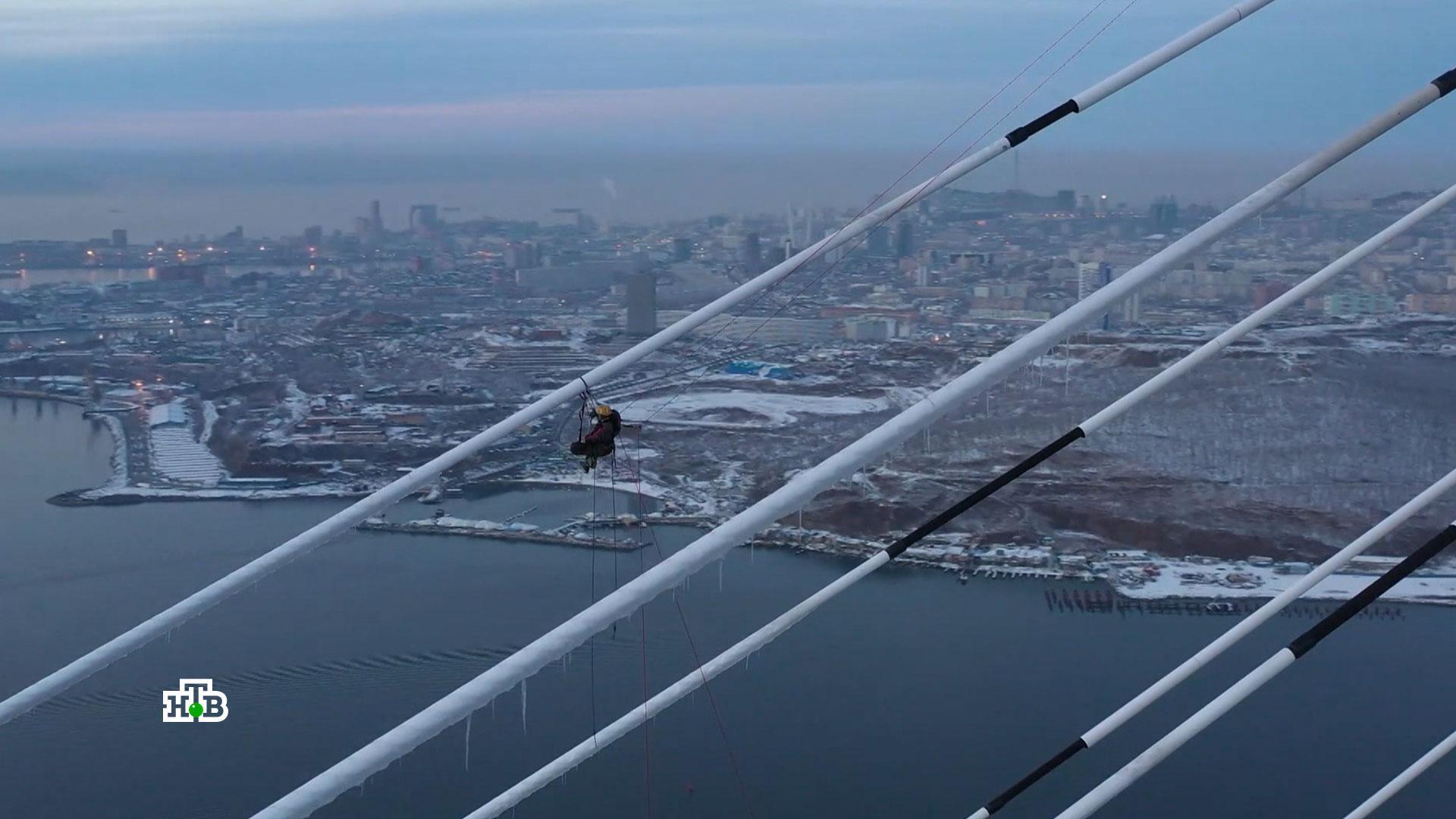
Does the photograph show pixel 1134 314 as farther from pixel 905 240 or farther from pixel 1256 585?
pixel 1256 585

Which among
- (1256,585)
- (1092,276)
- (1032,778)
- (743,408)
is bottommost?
(1256,585)

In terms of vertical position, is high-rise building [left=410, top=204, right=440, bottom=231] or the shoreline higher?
high-rise building [left=410, top=204, right=440, bottom=231]

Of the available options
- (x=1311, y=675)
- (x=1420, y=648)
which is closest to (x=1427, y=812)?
(x=1311, y=675)

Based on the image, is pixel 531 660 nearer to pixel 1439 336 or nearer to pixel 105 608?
pixel 105 608

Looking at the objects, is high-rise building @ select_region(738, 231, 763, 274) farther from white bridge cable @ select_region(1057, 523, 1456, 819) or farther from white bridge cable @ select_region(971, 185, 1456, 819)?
white bridge cable @ select_region(1057, 523, 1456, 819)

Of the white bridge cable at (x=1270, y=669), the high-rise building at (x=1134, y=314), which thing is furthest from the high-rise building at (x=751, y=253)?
the white bridge cable at (x=1270, y=669)

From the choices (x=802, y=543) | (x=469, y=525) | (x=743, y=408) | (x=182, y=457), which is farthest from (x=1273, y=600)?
(x=182, y=457)

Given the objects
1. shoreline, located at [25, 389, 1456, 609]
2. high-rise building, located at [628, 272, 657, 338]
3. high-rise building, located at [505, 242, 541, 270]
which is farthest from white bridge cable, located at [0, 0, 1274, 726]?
high-rise building, located at [505, 242, 541, 270]
